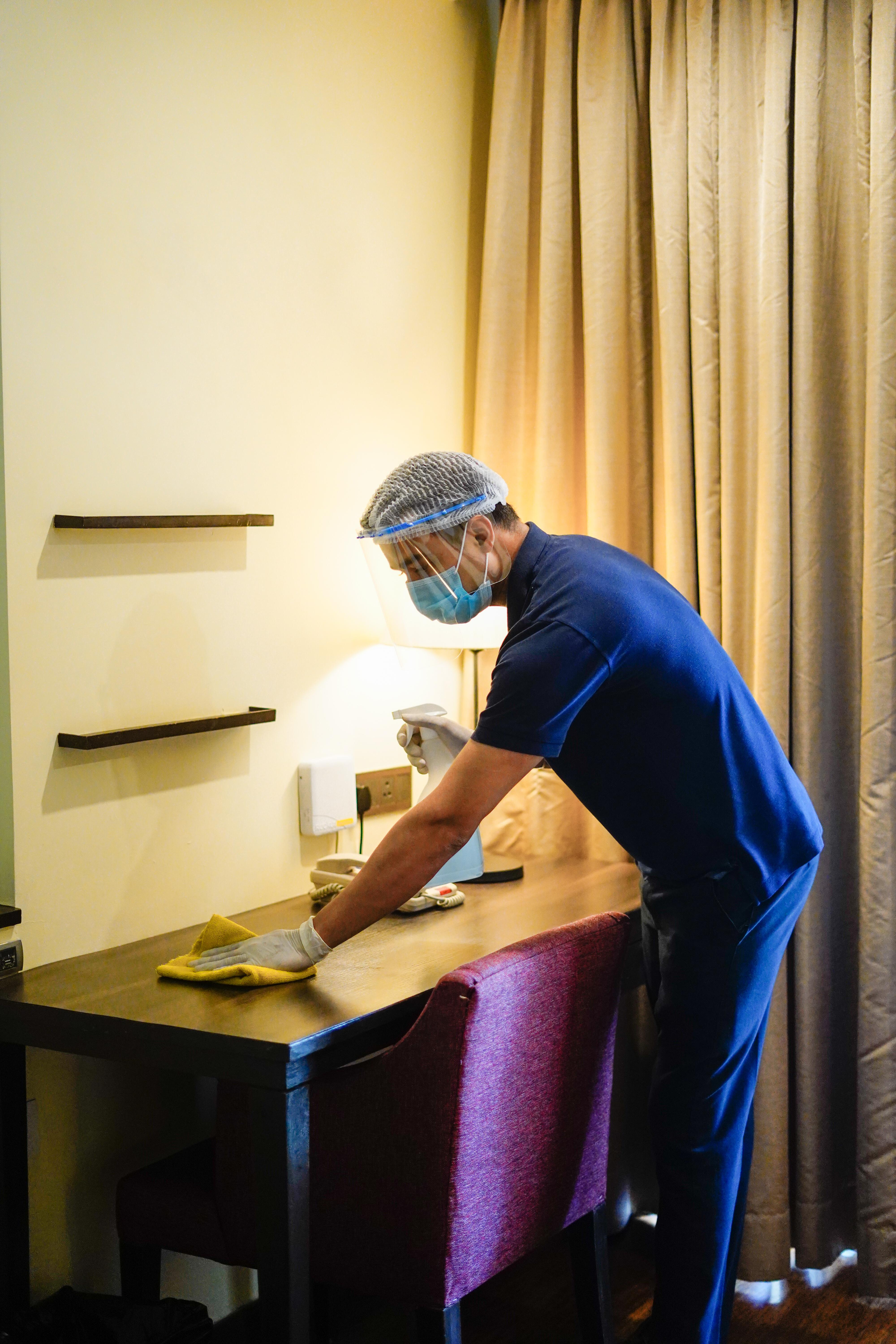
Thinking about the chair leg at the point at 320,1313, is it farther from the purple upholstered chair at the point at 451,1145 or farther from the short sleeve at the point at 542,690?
the short sleeve at the point at 542,690

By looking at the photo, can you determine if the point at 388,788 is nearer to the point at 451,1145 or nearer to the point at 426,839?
the point at 426,839

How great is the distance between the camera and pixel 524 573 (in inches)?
68.3

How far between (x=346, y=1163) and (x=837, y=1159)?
3.85 ft

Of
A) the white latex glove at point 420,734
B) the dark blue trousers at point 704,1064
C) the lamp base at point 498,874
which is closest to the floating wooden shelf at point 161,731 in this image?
the white latex glove at point 420,734

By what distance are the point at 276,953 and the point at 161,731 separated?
422 mm

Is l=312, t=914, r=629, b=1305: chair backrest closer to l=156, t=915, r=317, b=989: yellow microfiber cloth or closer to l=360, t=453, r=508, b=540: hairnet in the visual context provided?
l=156, t=915, r=317, b=989: yellow microfiber cloth

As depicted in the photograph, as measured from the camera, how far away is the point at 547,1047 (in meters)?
1.56

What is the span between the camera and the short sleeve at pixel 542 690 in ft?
4.95

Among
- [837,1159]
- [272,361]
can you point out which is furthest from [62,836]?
[837,1159]

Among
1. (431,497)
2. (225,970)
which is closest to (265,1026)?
(225,970)

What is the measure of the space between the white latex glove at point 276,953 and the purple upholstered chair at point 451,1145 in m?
0.17

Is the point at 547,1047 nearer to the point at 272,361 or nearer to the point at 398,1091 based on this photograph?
the point at 398,1091

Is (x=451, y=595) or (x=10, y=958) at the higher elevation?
(x=451, y=595)

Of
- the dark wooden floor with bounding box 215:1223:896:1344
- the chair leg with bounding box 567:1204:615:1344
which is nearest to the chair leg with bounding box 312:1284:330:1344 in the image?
the dark wooden floor with bounding box 215:1223:896:1344
